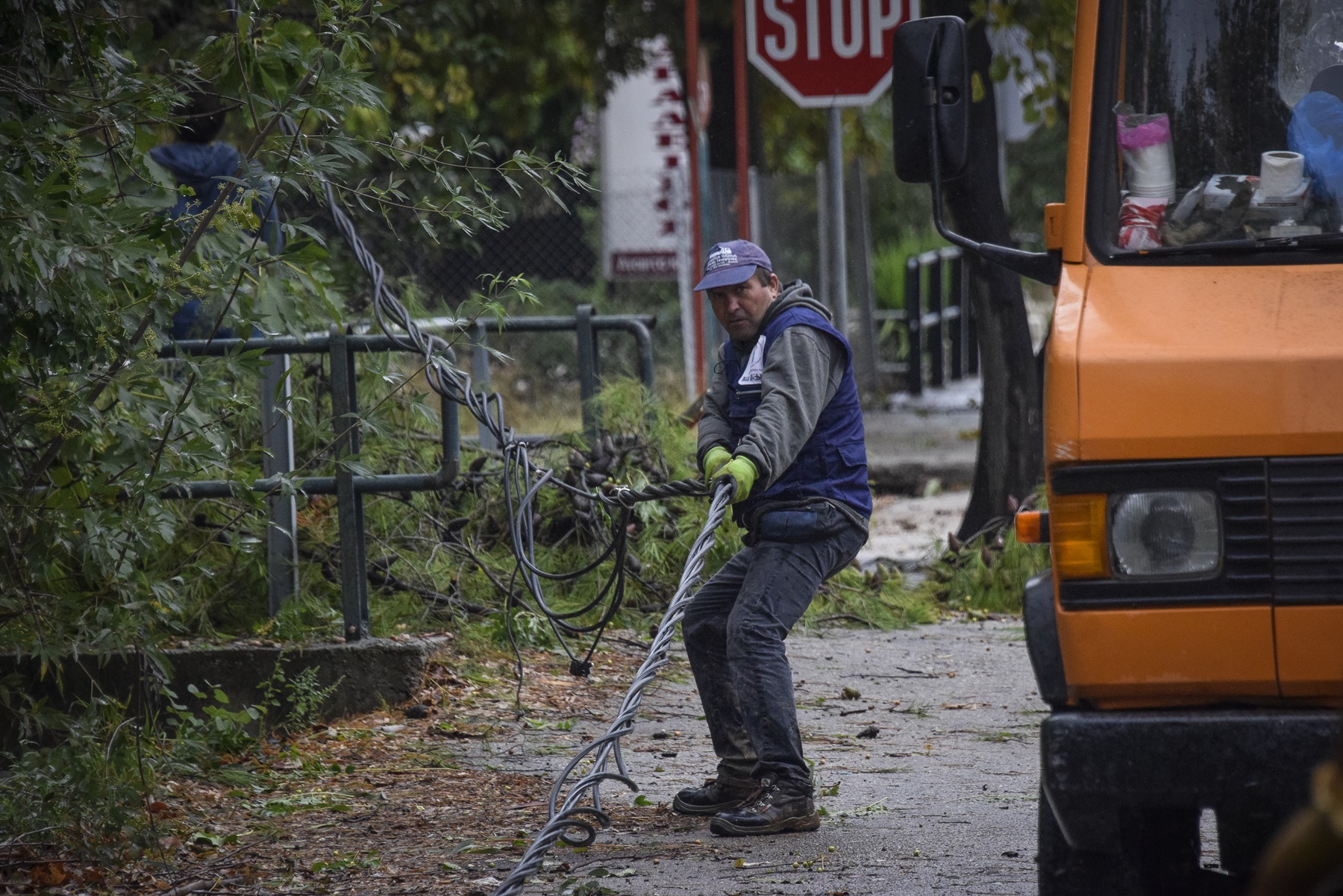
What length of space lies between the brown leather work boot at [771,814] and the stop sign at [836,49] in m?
4.41

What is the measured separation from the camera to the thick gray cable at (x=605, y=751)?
12.7 feet

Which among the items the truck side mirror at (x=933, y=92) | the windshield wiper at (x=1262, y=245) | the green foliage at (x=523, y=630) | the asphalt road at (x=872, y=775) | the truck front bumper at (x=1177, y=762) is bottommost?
the asphalt road at (x=872, y=775)

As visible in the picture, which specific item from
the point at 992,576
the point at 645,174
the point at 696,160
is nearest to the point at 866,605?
the point at 992,576

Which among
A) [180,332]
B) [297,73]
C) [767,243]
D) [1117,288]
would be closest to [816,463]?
[1117,288]

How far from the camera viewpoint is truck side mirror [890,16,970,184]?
3932 mm

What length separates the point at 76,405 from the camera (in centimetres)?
436

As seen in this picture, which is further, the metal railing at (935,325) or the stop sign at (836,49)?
the metal railing at (935,325)

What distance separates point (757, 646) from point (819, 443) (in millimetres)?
638

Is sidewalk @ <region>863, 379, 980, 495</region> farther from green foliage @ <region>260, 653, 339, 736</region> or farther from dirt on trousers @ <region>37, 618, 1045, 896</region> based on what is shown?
green foliage @ <region>260, 653, 339, 736</region>

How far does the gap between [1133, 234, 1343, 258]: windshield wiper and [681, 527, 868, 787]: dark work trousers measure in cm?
157

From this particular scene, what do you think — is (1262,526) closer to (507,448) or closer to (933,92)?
(933,92)

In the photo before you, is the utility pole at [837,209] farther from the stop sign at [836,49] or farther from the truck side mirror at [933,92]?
the truck side mirror at [933,92]

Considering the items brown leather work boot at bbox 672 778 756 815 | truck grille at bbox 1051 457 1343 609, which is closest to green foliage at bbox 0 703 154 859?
brown leather work boot at bbox 672 778 756 815

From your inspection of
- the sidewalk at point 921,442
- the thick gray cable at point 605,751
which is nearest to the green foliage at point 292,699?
the thick gray cable at point 605,751
